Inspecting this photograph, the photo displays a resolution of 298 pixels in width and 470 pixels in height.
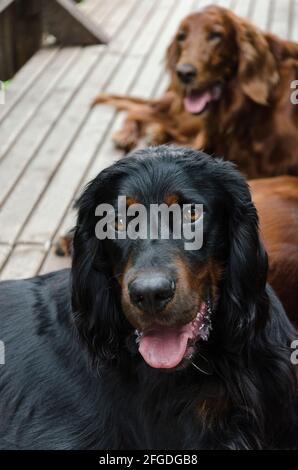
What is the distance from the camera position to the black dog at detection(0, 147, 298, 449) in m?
2.37

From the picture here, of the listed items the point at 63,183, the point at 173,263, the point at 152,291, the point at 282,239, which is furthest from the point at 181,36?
the point at 152,291

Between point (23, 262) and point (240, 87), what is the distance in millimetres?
1580

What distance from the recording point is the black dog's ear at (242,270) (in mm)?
2445

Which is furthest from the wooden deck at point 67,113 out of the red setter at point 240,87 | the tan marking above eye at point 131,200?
the tan marking above eye at point 131,200

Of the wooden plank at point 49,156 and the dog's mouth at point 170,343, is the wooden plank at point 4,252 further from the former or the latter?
the dog's mouth at point 170,343

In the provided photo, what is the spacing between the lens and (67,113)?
573 centimetres

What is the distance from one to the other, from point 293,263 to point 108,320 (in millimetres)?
988

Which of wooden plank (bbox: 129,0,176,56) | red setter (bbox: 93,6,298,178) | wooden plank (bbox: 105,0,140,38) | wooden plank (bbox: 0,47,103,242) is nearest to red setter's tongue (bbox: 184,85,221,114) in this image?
red setter (bbox: 93,6,298,178)

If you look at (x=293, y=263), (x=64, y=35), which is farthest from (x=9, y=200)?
(x=64, y=35)

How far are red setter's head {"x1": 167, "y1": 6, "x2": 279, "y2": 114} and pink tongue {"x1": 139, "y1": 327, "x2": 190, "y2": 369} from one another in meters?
2.33

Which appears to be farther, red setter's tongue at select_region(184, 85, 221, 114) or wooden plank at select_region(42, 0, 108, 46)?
wooden plank at select_region(42, 0, 108, 46)

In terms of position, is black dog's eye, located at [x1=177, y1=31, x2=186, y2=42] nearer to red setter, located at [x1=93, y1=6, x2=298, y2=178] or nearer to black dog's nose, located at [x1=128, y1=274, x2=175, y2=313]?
red setter, located at [x1=93, y1=6, x2=298, y2=178]

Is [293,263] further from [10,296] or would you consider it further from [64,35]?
[64,35]

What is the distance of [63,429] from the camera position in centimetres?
283
